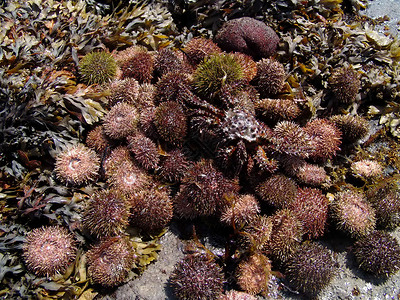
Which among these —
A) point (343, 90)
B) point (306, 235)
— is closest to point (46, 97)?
point (306, 235)

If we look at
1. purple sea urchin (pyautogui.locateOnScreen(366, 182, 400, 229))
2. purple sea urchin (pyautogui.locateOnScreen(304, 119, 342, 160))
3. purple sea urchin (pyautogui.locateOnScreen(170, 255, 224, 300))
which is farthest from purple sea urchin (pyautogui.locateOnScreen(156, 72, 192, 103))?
purple sea urchin (pyautogui.locateOnScreen(366, 182, 400, 229))

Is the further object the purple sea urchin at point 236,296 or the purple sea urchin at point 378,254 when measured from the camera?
the purple sea urchin at point 378,254

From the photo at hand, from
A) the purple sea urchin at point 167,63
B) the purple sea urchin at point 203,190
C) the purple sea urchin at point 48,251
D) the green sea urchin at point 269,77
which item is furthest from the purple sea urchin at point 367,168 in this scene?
the purple sea urchin at point 48,251

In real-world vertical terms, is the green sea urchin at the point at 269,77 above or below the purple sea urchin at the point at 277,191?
above

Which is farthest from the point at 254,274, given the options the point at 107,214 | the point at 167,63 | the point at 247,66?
the point at 167,63

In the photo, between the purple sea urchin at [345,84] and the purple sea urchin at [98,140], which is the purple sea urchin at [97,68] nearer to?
the purple sea urchin at [98,140]

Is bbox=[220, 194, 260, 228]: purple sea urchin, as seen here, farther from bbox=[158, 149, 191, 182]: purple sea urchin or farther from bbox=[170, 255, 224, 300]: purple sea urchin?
bbox=[158, 149, 191, 182]: purple sea urchin
